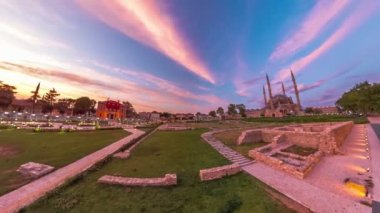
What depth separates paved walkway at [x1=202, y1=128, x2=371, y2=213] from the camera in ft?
25.5

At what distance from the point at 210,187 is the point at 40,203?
26.6ft

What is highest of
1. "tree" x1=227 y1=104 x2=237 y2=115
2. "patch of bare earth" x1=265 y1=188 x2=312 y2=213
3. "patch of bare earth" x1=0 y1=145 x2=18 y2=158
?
"tree" x1=227 y1=104 x2=237 y2=115

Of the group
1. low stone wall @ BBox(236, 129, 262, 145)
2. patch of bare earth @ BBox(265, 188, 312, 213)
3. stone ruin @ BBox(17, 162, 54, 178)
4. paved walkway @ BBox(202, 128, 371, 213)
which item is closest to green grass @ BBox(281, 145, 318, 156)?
low stone wall @ BBox(236, 129, 262, 145)

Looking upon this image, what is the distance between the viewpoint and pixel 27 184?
33.0 feet

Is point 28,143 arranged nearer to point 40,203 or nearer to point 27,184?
point 27,184

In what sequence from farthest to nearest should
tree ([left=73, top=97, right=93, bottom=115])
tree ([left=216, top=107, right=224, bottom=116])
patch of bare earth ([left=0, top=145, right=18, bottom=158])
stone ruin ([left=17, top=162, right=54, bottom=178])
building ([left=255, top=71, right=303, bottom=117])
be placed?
tree ([left=216, top=107, right=224, bottom=116]) < tree ([left=73, top=97, right=93, bottom=115]) < building ([left=255, top=71, right=303, bottom=117]) < patch of bare earth ([left=0, top=145, right=18, bottom=158]) < stone ruin ([left=17, top=162, right=54, bottom=178])

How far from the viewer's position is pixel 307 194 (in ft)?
29.8

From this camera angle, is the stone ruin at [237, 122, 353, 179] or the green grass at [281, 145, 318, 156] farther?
the green grass at [281, 145, 318, 156]

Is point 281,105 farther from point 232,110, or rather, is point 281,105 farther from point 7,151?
point 7,151

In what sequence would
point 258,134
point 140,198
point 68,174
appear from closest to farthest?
1. point 140,198
2. point 68,174
3. point 258,134

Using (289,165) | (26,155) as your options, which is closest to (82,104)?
(26,155)

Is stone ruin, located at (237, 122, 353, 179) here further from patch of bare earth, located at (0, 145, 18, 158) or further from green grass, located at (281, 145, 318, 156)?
patch of bare earth, located at (0, 145, 18, 158)

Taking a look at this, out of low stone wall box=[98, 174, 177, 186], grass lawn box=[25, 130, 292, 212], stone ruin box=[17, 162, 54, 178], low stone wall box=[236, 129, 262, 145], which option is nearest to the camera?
grass lawn box=[25, 130, 292, 212]

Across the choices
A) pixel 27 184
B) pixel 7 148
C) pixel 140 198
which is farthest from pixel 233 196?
pixel 7 148
